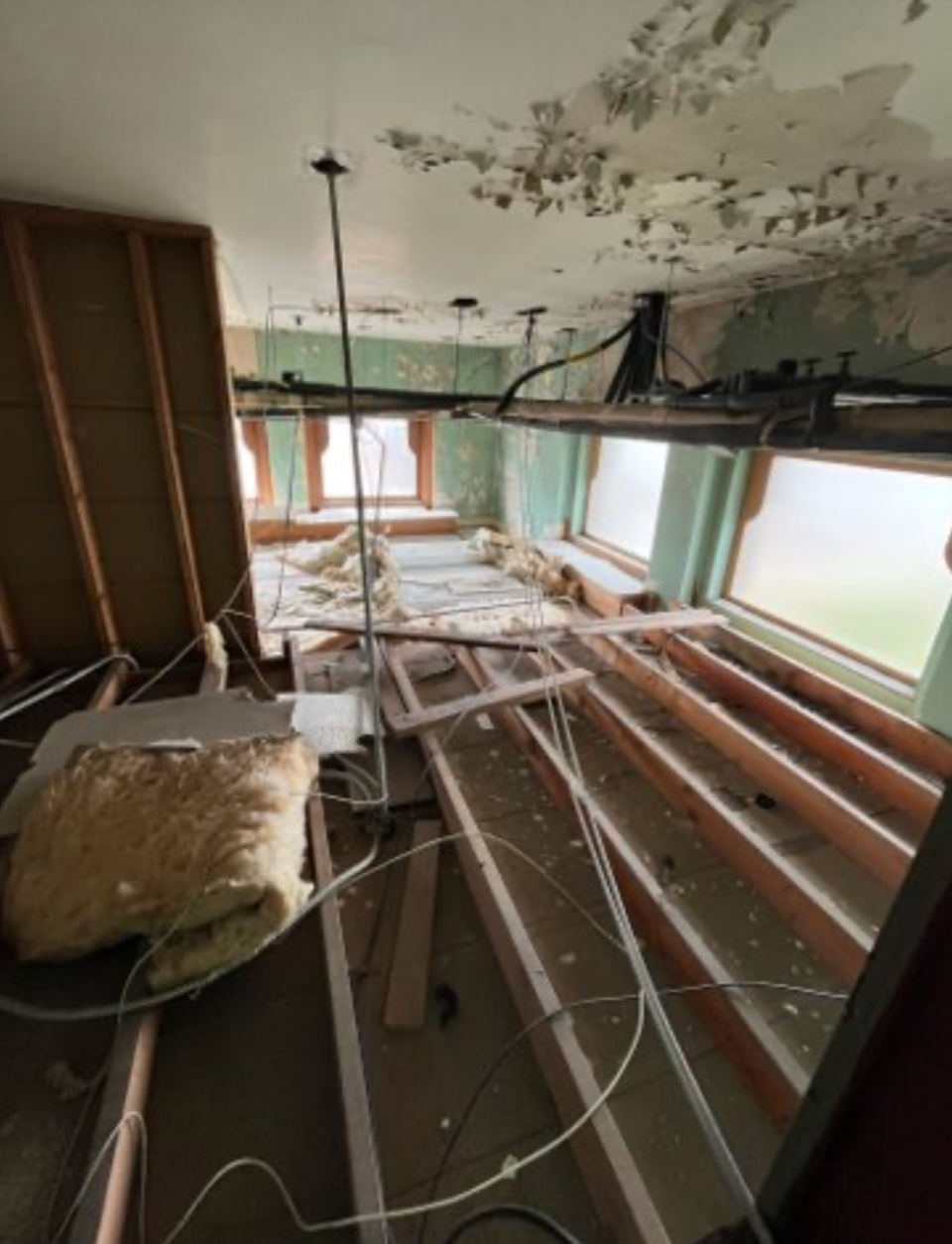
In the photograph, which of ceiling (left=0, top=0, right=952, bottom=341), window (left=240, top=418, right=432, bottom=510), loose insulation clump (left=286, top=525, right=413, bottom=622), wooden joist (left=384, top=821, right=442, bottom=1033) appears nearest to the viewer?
ceiling (left=0, top=0, right=952, bottom=341)

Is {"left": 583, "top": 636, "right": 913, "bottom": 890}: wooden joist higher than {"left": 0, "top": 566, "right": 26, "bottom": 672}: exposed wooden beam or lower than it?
lower

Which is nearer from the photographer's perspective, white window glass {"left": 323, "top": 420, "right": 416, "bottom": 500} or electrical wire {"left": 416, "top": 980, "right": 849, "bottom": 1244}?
electrical wire {"left": 416, "top": 980, "right": 849, "bottom": 1244}

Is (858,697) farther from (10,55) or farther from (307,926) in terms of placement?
(10,55)

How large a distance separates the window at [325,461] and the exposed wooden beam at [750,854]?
15.0 ft

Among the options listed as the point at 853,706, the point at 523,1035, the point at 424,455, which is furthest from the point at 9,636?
the point at 424,455

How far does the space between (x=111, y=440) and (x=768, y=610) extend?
396cm

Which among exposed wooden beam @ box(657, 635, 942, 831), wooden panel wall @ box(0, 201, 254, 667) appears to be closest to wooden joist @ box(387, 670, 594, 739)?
exposed wooden beam @ box(657, 635, 942, 831)

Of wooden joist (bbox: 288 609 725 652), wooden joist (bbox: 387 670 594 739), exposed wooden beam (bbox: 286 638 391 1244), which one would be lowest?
exposed wooden beam (bbox: 286 638 391 1244)

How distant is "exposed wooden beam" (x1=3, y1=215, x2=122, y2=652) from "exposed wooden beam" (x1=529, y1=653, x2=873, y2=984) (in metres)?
2.65

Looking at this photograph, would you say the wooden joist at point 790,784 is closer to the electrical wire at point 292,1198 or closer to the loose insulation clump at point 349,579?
the electrical wire at point 292,1198

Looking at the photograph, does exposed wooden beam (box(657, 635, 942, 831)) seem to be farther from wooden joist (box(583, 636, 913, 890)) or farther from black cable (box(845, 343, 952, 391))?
black cable (box(845, 343, 952, 391))

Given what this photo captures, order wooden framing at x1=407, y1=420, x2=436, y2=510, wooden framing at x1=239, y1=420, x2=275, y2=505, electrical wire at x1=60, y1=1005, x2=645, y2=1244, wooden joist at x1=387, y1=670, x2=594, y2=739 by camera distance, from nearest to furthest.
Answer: electrical wire at x1=60, y1=1005, x2=645, y2=1244 < wooden joist at x1=387, y1=670, x2=594, y2=739 < wooden framing at x1=239, y1=420, x2=275, y2=505 < wooden framing at x1=407, y1=420, x2=436, y2=510

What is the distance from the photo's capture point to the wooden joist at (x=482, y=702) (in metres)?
2.64

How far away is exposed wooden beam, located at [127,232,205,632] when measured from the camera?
2.25 metres
